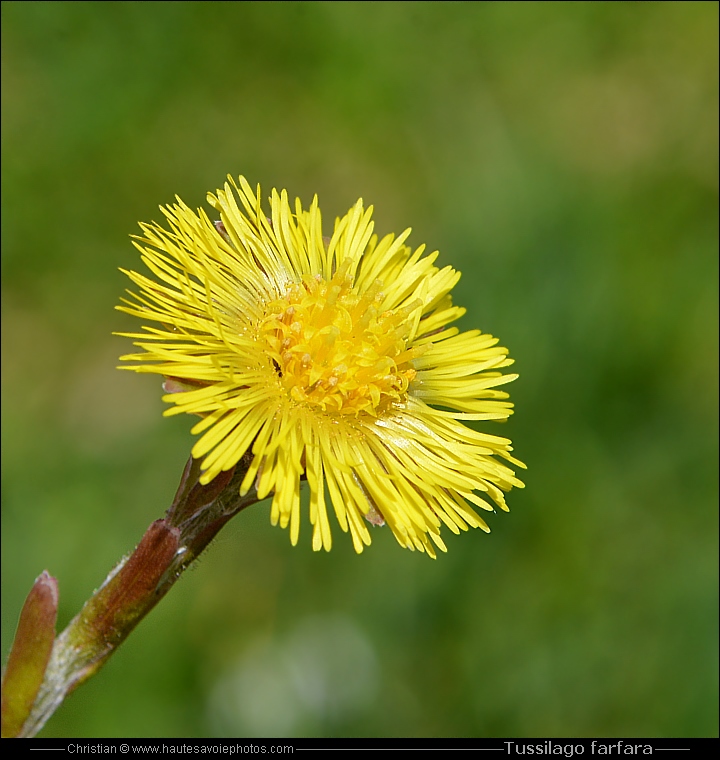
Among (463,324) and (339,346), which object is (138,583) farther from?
(463,324)

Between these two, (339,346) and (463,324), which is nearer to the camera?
(339,346)

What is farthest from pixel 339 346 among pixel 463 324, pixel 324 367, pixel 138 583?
pixel 463 324

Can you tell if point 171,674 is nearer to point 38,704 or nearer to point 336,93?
point 38,704

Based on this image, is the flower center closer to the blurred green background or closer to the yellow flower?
the yellow flower

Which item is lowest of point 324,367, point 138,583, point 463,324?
point 138,583

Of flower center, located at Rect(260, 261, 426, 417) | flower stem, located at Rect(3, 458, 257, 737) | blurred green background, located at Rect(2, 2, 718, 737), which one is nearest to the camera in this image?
flower stem, located at Rect(3, 458, 257, 737)

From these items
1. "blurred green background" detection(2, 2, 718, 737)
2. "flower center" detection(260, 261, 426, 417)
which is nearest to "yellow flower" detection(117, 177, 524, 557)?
"flower center" detection(260, 261, 426, 417)

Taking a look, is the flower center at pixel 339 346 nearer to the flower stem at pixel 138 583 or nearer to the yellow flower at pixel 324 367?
the yellow flower at pixel 324 367
